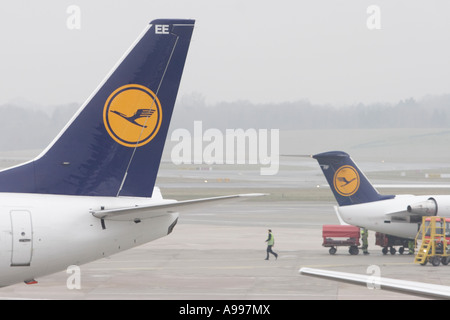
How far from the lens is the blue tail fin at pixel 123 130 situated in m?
14.7

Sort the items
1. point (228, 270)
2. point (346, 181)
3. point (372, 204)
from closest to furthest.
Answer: point (228, 270) < point (372, 204) < point (346, 181)

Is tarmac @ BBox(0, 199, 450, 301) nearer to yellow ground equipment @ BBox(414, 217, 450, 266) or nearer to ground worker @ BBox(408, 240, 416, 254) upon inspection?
ground worker @ BBox(408, 240, 416, 254)

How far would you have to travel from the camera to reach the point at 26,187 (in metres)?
14.4

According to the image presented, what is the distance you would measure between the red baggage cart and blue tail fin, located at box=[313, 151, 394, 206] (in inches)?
69.3

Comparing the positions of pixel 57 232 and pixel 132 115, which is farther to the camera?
pixel 132 115

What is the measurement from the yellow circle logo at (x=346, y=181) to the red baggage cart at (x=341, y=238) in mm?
2332

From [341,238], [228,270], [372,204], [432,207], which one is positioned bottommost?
[228,270]

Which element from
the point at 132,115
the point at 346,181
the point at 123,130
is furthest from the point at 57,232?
the point at 346,181

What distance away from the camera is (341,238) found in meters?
46.2

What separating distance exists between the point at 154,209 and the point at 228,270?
81.7 ft

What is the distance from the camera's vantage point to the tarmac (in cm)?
3042

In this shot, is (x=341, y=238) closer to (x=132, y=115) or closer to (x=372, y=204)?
(x=372, y=204)

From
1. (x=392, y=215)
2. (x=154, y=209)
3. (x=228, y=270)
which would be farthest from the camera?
(x=392, y=215)
